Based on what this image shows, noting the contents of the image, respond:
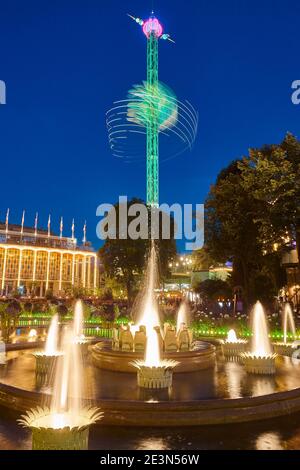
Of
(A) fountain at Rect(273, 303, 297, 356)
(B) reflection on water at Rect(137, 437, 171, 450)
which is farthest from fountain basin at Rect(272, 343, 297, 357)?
(B) reflection on water at Rect(137, 437, 171, 450)

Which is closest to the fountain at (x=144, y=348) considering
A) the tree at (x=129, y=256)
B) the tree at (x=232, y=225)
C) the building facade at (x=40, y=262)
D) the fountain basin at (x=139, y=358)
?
the fountain basin at (x=139, y=358)

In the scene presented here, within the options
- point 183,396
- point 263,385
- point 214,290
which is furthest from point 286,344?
point 214,290

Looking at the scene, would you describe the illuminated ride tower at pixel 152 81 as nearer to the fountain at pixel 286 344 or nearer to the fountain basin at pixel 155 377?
the fountain at pixel 286 344

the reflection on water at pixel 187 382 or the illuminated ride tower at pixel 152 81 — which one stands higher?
the illuminated ride tower at pixel 152 81

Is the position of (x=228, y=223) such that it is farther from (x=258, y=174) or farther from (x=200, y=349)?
(x=200, y=349)

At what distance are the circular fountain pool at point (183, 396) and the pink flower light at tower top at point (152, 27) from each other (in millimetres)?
61247

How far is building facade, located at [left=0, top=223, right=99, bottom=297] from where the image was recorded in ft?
315

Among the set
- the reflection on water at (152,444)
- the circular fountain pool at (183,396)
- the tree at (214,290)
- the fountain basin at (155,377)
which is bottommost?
the reflection on water at (152,444)

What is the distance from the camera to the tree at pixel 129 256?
1788 inches

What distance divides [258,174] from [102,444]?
23.7m

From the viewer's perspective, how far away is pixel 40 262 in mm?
103500

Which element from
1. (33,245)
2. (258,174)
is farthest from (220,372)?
(33,245)

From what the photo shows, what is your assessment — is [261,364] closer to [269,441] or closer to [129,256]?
[269,441]

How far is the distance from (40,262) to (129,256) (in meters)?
64.6
